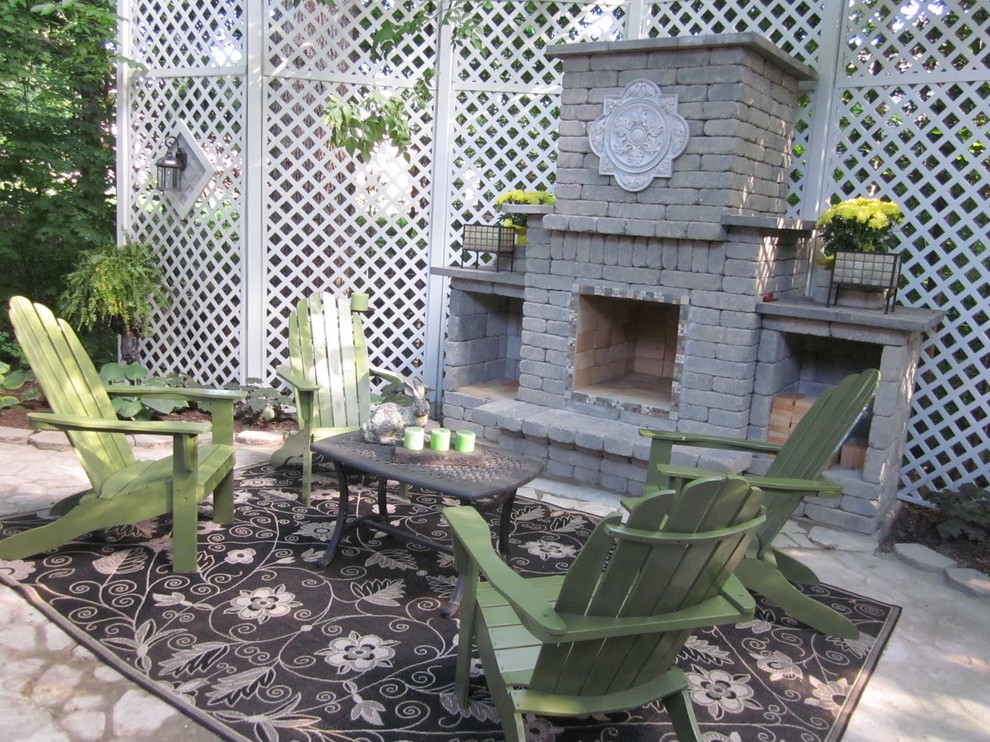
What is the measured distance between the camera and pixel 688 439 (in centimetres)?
360

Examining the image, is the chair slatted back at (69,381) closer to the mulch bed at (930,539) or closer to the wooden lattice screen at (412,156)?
the wooden lattice screen at (412,156)

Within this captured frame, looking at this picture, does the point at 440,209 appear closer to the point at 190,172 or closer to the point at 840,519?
the point at 190,172

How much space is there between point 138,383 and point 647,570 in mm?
4858

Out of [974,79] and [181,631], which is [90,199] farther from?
[974,79]

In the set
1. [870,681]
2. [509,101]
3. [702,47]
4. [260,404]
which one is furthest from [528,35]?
[870,681]

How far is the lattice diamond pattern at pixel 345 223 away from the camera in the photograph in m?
5.68

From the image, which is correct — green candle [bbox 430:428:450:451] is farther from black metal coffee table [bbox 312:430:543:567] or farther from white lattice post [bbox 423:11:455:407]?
white lattice post [bbox 423:11:455:407]

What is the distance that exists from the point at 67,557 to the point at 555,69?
398 centimetres

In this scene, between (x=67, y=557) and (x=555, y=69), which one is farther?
(x=555, y=69)

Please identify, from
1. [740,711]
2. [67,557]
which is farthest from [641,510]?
[67,557]

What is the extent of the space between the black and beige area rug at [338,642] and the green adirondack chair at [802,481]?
0.11 m

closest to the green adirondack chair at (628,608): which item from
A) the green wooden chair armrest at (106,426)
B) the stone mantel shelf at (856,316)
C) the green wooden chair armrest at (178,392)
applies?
the green wooden chair armrest at (106,426)

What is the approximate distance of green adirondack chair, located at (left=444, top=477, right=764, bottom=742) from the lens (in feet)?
6.37

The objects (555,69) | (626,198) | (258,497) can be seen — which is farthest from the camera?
(555,69)
